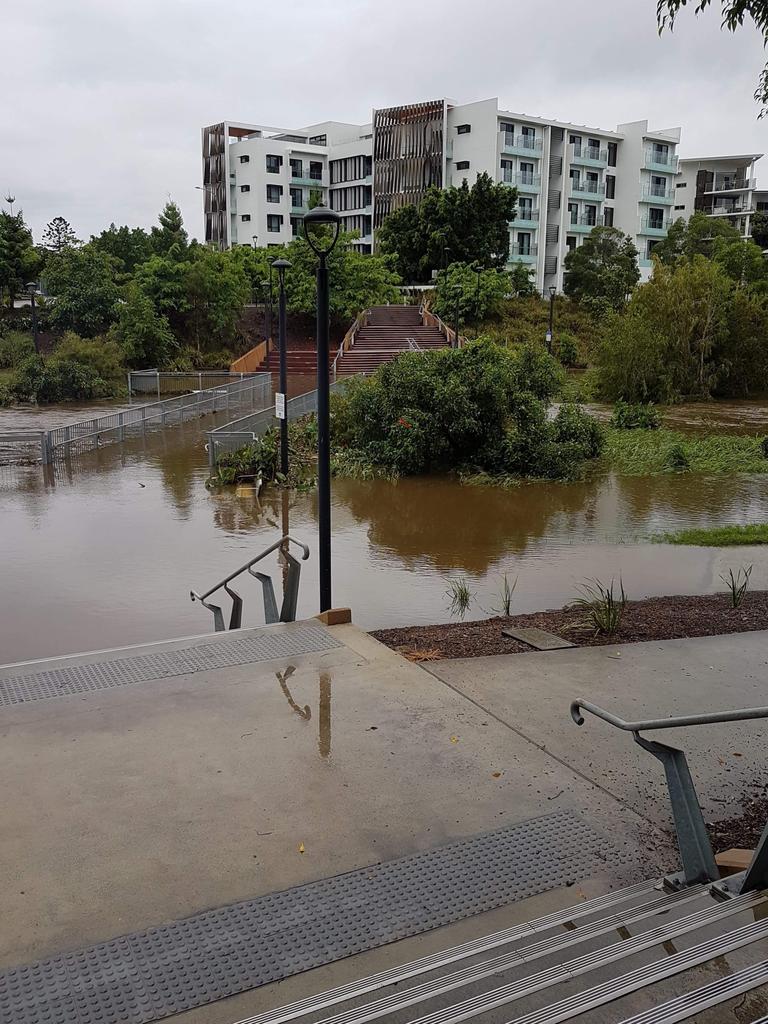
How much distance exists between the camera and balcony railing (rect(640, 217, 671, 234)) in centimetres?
7494

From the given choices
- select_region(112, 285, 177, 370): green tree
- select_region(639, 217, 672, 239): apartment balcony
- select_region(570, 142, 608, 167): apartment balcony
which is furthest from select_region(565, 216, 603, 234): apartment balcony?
select_region(112, 285, 177, 370): green tree

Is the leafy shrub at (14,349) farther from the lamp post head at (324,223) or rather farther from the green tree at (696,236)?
the green tree at (696,236)

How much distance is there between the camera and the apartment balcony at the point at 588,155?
70.2 m

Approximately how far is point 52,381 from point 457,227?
101ft

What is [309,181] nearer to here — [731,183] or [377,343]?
[377,343]

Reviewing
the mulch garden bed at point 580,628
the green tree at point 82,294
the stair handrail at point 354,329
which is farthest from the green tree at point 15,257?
the mulch garden bed at point 580,628

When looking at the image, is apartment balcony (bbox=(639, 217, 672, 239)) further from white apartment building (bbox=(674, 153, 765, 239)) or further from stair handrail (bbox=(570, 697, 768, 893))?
stair handrail (bbox=(570, 697, 768, 893))

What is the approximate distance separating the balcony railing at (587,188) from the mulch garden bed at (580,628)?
68.1 m

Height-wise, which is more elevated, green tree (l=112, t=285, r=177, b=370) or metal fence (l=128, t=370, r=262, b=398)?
green tree (l=112, t=285, r=177, b=370)

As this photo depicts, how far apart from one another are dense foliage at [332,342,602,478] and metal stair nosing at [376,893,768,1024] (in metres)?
16.2

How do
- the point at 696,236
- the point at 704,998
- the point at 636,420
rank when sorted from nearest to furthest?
the point at 704,998 → the point at 636,420 → the point at 696,236

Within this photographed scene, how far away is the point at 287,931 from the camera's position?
11.4 ft

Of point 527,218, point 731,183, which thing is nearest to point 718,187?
point 731,183

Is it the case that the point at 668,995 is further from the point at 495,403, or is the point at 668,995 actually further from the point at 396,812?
the point at 495,403
